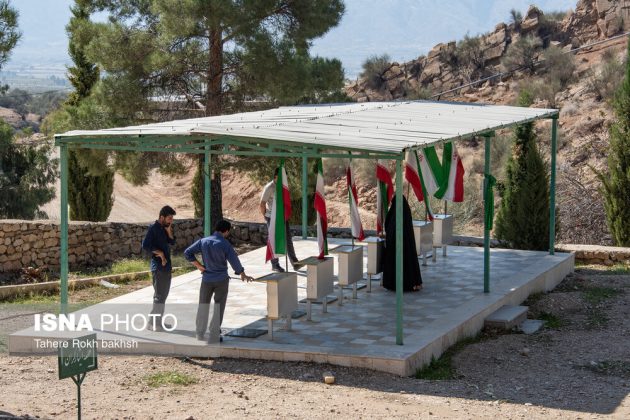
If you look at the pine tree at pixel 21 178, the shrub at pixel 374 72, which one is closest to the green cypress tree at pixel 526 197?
the pine tree at pixel 21 178

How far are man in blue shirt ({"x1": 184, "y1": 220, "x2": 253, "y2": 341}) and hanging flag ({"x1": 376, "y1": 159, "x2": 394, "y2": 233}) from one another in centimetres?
344

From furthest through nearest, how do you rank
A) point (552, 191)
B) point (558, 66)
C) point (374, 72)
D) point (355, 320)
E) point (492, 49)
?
1. point (374, 72)
2. point (492, 49)
3. point (558, 66)
4. point (552, 191)
5. point (355, 320)

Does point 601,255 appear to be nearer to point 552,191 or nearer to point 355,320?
point 552,191

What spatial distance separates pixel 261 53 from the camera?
18953mm

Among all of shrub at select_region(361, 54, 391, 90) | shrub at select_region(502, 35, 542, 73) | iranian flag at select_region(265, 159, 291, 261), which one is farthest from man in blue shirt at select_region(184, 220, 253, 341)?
shrub at select_region(361, 54, 391, 90)

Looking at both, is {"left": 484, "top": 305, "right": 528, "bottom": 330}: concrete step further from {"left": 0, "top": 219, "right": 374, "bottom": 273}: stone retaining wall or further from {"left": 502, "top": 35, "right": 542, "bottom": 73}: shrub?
{"left": 502, "top": 35, "right": 542, "bottom": 73}: shrub

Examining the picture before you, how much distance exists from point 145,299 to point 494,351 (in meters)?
4.90

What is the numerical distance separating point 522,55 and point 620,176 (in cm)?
2631

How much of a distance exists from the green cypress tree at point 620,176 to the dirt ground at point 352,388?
8.22m

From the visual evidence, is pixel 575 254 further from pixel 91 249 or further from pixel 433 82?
pixel 433 82

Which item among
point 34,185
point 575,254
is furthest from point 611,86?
point 34,185

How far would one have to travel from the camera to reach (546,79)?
132ft

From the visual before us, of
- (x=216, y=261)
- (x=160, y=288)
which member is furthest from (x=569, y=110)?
(x=216, y=261)

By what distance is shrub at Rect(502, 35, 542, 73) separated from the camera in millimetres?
43969
